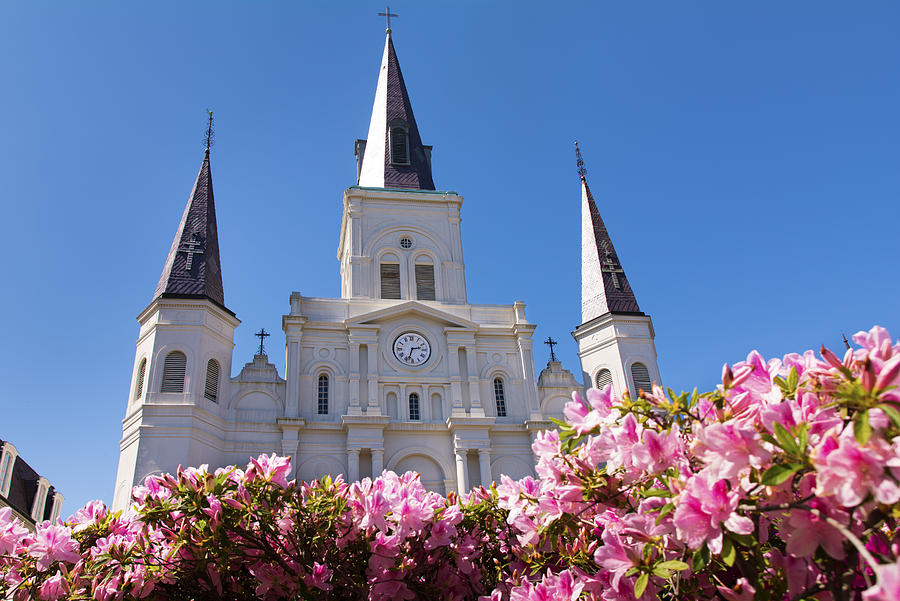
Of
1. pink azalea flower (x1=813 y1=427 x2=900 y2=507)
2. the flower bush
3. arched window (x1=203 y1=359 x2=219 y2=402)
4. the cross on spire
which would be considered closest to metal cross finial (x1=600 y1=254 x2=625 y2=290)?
arched window (x1=203 y1=359 x2=219 y2=402)

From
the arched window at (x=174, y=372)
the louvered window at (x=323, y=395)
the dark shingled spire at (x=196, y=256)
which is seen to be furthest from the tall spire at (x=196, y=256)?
the louvered window at (x=323, y=395)

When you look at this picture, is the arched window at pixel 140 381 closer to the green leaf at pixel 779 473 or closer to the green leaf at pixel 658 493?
the green leaf at pixel 658 493

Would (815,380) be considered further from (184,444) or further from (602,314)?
(602,314)

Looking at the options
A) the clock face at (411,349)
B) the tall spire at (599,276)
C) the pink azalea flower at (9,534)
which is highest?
the tall spire at (599,276)

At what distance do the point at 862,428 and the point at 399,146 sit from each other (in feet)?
103

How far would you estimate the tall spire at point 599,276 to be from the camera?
26688mm

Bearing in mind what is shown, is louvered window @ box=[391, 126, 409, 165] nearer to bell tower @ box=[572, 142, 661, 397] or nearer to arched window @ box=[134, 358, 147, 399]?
bell tower @ box=[572, 142, 661, 397]

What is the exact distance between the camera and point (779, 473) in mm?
2461

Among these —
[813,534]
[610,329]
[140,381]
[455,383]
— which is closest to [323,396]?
[455,383]

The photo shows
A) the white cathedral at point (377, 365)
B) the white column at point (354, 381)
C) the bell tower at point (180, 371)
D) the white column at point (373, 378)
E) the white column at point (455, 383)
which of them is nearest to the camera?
the bell tower at point (180, 371)

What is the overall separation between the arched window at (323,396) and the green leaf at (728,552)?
2178cm

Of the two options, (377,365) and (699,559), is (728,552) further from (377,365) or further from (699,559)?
(377,365)

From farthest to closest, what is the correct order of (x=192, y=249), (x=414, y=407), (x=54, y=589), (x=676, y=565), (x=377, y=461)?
(x=192, y=249)
(x=414, y=407)
(x=377, y=461)
(x=54, y=589)
(x=676, y=565)

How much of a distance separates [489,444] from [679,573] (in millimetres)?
20153
